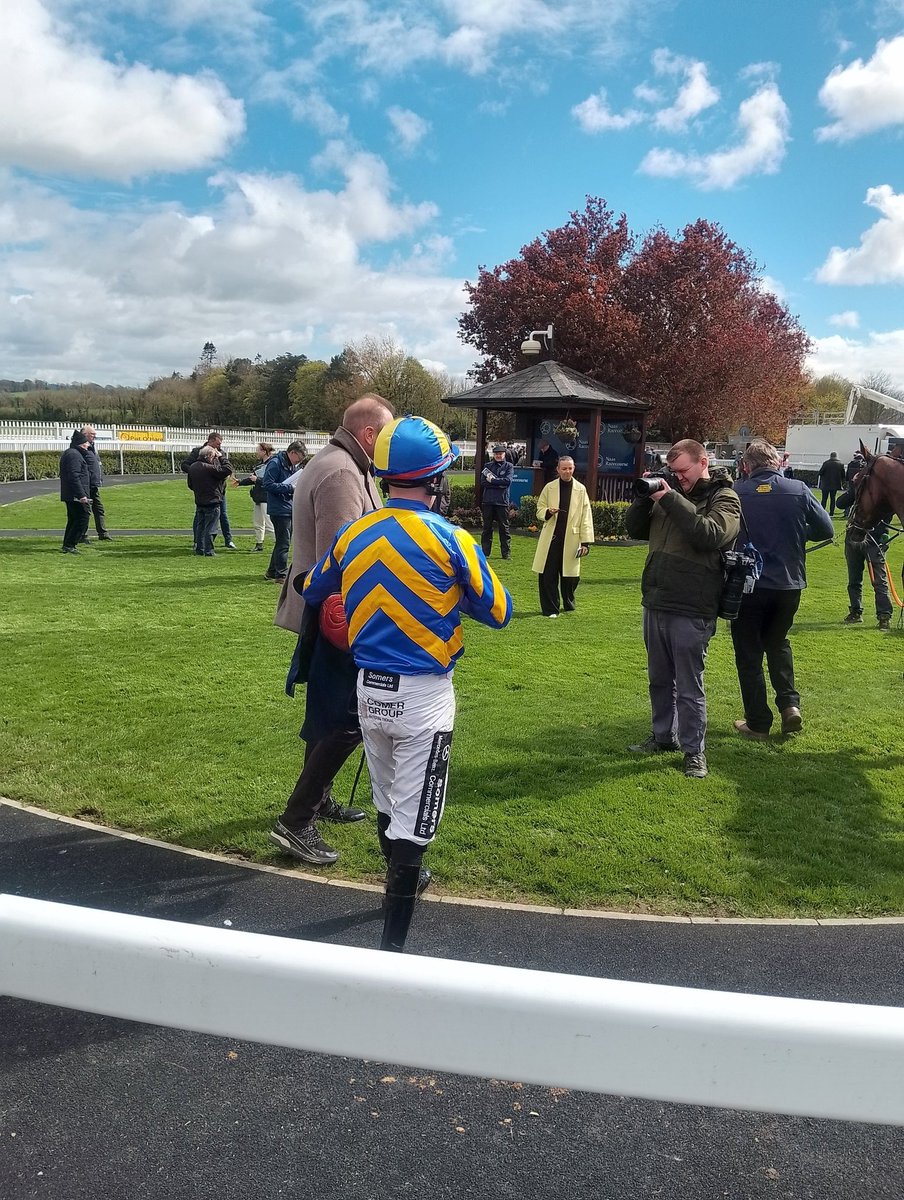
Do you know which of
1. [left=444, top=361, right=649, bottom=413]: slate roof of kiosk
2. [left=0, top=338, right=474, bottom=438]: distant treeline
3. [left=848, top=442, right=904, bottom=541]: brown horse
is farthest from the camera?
[left=0, top=338, right=474, bottom=438]: distant treeline

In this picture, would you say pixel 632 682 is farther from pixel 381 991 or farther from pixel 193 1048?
pixel 381 991

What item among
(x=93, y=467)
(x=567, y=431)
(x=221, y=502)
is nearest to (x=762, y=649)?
(x=221, y=502)

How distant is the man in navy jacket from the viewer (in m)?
5.78

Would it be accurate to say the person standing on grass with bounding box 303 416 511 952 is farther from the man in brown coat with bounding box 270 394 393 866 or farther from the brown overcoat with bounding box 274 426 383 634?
the brown overcoat with bounding box 274 426 383 634

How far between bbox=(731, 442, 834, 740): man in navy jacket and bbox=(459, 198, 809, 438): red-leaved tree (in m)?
22.6

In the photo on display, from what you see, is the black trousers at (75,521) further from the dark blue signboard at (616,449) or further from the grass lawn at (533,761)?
the dark blue signboard at (616,449)

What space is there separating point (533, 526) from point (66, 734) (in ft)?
46.6

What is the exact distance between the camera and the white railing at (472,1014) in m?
1.30

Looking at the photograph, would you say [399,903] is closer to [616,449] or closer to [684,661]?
[684,661]

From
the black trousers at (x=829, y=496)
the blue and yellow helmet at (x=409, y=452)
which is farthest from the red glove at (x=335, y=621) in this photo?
the black trousers at (x=829, y=496)

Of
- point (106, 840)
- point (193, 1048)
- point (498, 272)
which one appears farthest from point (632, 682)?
point (498, 272)

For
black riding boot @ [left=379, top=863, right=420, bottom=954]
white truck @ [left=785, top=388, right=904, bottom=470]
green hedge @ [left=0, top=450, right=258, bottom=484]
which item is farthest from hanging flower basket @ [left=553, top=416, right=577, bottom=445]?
white truck @ [left=785, top=388, right=904, bottom=470]

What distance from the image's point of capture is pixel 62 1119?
2.44 m

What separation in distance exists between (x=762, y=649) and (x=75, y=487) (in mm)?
11124
